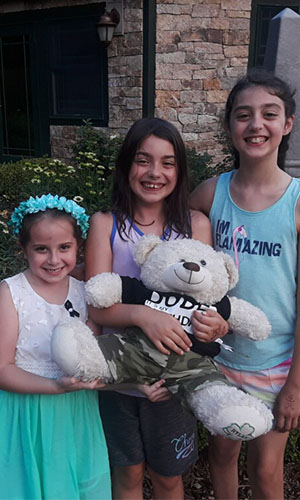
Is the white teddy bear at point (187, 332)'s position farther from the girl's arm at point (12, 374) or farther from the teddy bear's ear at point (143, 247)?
the girl's arm at point (12, 374)

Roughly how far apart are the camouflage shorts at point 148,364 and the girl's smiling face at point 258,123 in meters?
0.77

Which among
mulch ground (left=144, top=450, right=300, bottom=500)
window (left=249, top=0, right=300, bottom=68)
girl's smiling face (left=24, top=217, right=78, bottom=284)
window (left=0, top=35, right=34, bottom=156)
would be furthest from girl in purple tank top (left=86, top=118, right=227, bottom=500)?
window (left=0, top=35, right=34, bottom=156)

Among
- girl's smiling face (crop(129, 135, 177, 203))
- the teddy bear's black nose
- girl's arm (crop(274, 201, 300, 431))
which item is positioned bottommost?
girl's arm (crop(274, 201, 300, 431))

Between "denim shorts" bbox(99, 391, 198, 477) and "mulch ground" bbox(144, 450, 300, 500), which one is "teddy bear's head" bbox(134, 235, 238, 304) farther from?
"mulch ground" bbox(144, 450, 300, 500)

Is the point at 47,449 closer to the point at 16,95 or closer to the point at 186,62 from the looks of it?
the point at 186,62

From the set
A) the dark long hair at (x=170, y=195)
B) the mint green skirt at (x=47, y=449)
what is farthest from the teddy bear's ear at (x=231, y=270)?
the mint green skirt at (x=47, y=449)

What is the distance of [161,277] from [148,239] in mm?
152

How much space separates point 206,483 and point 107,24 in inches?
244

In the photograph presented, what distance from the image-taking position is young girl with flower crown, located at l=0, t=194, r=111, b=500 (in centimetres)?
158

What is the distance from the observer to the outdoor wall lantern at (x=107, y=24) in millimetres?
6680

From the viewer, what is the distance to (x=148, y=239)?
1.64 meters

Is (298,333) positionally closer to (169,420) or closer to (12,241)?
(169,420)

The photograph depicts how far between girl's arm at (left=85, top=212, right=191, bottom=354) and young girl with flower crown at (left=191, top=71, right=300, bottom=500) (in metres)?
0.33

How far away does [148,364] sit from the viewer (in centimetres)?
158
